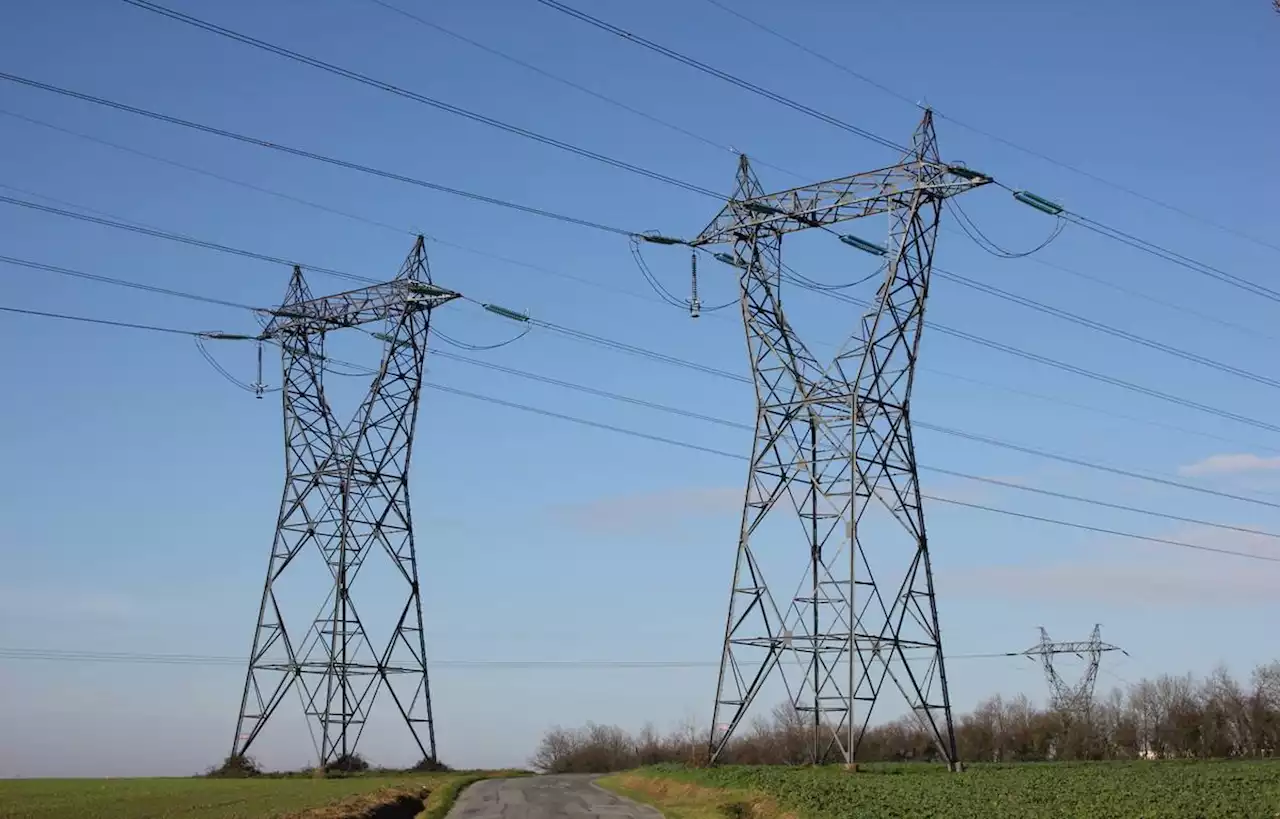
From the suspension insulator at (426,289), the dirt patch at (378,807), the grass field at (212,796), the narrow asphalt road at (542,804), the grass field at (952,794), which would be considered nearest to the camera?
the grass field at (952,794)

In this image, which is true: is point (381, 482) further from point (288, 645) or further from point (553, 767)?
point (553, 767)

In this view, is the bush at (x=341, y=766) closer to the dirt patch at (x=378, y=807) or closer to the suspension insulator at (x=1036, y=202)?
the dirt patch at (x=378, y=807)

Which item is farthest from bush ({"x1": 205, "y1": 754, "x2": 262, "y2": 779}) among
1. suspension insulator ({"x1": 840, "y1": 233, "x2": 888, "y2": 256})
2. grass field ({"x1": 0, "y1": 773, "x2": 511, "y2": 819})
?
suspension insulator ({"x1": 840, "y1": 233, "x2": 888, "y2": 256})

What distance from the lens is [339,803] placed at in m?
37.2

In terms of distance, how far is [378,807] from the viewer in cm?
3706

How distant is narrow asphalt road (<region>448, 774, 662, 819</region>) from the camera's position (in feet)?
117

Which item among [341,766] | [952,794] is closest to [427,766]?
[341,766]

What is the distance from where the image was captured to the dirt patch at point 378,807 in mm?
33625

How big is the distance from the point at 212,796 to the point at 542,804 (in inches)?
480

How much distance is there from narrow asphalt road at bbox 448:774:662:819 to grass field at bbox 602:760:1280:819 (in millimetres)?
1262

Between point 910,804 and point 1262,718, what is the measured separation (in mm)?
97786

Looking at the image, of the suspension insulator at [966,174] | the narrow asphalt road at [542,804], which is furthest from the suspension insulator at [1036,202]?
the narrow asphalt road at [542,804]

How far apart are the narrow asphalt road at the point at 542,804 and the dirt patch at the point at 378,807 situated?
1.46m

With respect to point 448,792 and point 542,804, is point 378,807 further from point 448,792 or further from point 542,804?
point 448,792
